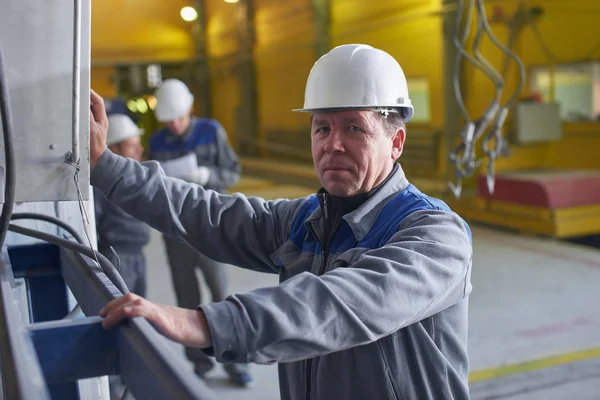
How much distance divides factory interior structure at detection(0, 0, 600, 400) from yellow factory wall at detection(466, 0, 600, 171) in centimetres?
2

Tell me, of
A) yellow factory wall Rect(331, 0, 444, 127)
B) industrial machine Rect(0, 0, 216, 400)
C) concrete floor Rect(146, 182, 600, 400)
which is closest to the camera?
industrial machine Rect(0, 0, 216, 400)

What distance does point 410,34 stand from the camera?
475 inches

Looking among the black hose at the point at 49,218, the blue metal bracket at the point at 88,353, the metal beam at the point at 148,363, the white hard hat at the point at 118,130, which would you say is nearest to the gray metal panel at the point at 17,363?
the blue metal bracket at the point at 88,353

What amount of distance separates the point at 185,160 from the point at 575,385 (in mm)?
2785

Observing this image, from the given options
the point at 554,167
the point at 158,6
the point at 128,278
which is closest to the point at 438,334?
the point at 128,278

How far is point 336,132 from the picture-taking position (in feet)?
5.95

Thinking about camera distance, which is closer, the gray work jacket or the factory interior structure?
the gray work jacket

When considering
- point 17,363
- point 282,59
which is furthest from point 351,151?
point 282,59

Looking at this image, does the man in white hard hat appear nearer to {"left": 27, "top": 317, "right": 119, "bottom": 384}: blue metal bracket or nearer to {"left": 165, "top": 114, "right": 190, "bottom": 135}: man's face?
{"left": 27, "top": 317, "right": 119, "bottom": 384}: blue metal bracket

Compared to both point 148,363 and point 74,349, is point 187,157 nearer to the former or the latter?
point 74,349

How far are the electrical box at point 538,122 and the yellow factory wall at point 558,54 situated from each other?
0.47 meters

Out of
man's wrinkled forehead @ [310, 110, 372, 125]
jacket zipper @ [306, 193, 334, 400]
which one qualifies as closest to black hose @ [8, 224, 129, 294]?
jacket zipper @ [306, 193, 334, 400]

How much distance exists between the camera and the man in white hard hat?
127 centimetres

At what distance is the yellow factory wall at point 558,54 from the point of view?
9.59 metres
